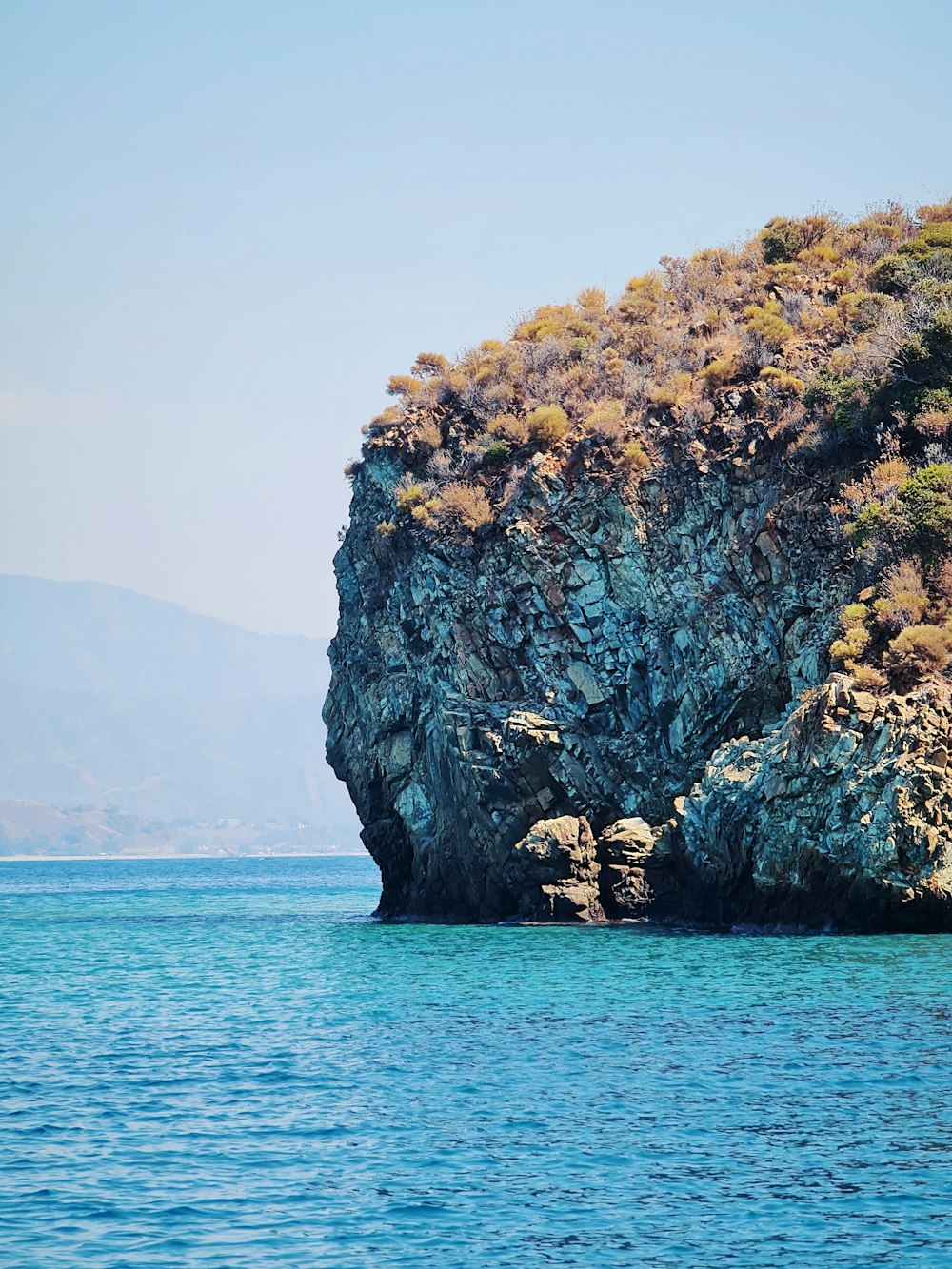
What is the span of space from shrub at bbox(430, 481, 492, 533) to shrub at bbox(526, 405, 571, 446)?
9.38ft

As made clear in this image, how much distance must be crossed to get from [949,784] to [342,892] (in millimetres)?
61250

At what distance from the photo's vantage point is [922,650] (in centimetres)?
3806

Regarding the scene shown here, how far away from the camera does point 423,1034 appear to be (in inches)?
984

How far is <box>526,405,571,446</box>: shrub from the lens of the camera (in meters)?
51.9

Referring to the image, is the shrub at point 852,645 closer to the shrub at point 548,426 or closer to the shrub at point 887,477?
the shrub at point 887,477

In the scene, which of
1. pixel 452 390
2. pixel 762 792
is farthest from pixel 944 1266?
pixel 452 390

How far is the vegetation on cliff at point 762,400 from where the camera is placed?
4112 centimetres

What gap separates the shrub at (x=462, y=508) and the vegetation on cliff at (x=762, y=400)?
0.07 m

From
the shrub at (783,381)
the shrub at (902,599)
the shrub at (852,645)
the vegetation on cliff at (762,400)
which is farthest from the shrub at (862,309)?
the shrub at (852,645)

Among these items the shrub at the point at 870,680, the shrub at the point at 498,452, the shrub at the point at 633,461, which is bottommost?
the shrub at the point at 870,680

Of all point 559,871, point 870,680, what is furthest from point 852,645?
point 559,871

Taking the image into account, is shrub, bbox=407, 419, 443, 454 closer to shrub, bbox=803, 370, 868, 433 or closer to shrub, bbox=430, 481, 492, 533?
shrub, bbox=430, 481, 492, 533

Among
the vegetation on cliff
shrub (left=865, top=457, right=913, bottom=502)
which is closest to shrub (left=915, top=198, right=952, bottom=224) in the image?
the vegetation on cliff

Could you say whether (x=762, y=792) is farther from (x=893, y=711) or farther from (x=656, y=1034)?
(x=656, y=1034)
